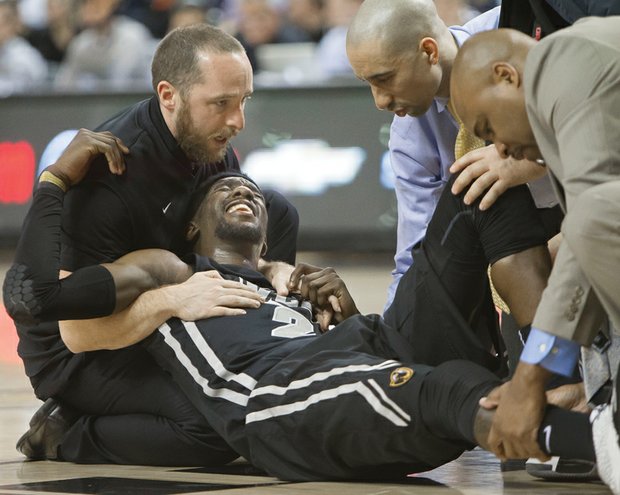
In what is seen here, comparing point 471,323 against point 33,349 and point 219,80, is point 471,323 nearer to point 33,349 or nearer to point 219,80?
point 219,80

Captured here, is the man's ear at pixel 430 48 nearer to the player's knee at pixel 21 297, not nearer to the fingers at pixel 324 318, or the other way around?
the fingers at pixel 324 318

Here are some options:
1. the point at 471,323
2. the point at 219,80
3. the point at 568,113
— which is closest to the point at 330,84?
the point at 219,80

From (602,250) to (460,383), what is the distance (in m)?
0.56

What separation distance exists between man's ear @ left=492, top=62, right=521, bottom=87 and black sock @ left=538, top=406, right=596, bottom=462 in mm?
832

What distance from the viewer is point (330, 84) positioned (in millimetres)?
10656

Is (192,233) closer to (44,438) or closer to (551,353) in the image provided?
(44,438)

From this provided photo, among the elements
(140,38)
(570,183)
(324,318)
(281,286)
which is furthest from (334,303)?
(140,38)

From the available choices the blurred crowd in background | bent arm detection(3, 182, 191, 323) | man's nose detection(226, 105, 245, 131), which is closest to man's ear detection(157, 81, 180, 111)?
man's nose detection(226, 105, 245, 131)

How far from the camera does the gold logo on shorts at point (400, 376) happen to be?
3.38 m

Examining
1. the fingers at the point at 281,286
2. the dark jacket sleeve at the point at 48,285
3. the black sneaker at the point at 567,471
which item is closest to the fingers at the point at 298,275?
the fingers at the point at 281,286

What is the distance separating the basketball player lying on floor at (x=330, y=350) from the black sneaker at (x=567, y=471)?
31 centimetres

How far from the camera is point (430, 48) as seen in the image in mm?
4316

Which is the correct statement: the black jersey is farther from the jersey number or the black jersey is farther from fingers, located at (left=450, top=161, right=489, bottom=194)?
fingers, located at (left=450, top=161, right=489, bottom=194)

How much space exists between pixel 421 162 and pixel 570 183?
1.77 metres
